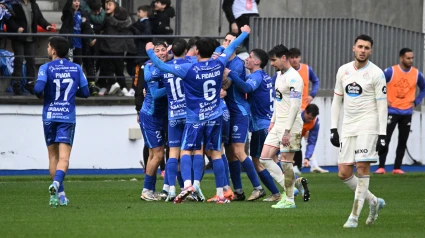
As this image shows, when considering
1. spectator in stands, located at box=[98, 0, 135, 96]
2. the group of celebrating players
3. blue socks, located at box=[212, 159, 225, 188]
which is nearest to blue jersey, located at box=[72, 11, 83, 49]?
spectator in stands, located at box=[98, 0, 135, 96]

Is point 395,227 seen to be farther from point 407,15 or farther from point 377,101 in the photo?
point 407,15

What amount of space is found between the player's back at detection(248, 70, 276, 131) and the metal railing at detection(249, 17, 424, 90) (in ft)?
31.6

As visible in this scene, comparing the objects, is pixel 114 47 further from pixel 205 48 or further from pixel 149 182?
pixel 205 48

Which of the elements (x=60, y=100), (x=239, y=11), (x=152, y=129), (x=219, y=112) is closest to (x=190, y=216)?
(x=219, y=112)

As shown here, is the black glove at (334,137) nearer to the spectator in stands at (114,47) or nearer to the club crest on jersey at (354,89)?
the club crest on jersey at (354,89)

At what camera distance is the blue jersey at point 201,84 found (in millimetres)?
14742

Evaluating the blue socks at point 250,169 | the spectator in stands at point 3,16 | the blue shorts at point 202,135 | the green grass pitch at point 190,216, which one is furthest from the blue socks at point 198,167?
the spectator in stands at point 3,16

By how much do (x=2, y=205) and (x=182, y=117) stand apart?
2.71m

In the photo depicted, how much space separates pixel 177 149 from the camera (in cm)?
1584

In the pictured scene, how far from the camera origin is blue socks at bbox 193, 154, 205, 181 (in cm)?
1510

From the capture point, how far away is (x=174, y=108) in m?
15.6

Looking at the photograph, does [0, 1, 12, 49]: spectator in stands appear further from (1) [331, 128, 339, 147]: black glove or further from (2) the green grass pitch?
(1) [331, 128, 339, 147]: black glove

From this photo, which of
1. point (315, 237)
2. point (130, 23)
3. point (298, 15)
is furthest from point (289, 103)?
point (298, 15)

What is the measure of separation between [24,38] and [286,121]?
35.0ft
